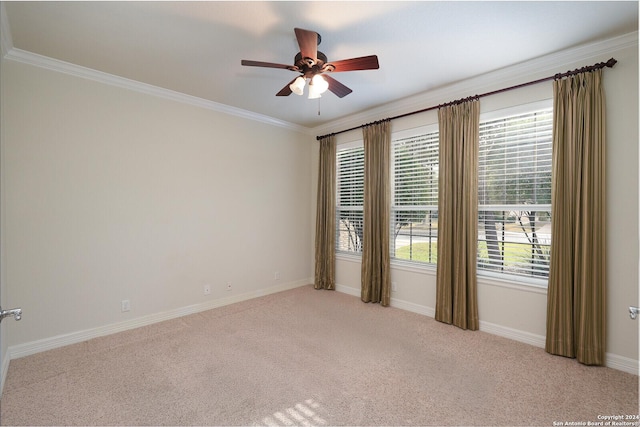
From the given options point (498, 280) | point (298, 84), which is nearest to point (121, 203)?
point (298, 84)

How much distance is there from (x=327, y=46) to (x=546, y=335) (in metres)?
3.16

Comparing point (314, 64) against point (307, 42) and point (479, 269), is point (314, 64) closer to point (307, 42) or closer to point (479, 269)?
point (307, 42)

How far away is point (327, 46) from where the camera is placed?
252 centimetres

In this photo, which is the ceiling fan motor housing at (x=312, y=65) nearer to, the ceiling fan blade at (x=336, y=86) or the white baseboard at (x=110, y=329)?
the ceiling fan blade at (x=336, y=86)

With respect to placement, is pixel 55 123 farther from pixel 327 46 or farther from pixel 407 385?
pixel 407 385

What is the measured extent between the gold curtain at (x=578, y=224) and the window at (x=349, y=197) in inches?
92.5

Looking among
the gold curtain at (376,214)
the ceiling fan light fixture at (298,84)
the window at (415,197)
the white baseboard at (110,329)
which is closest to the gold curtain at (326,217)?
the gold curtain at (376,214)

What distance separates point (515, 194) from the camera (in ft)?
9.71

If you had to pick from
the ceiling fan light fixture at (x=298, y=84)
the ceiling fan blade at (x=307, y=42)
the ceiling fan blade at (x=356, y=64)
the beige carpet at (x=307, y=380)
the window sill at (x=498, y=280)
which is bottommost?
the beige carpet at (x=307, y=380)

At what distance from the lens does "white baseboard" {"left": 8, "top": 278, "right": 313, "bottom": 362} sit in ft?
8.54

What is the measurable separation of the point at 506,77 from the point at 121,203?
4.11 metres

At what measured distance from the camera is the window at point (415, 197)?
3629 millimetres

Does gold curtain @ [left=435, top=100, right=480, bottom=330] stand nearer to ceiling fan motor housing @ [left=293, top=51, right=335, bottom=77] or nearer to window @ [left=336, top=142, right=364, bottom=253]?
window @ [left=336, top=142, right=364, bottom=253]

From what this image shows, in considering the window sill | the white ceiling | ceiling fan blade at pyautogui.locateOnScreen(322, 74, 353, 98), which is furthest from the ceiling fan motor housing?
the window sill
